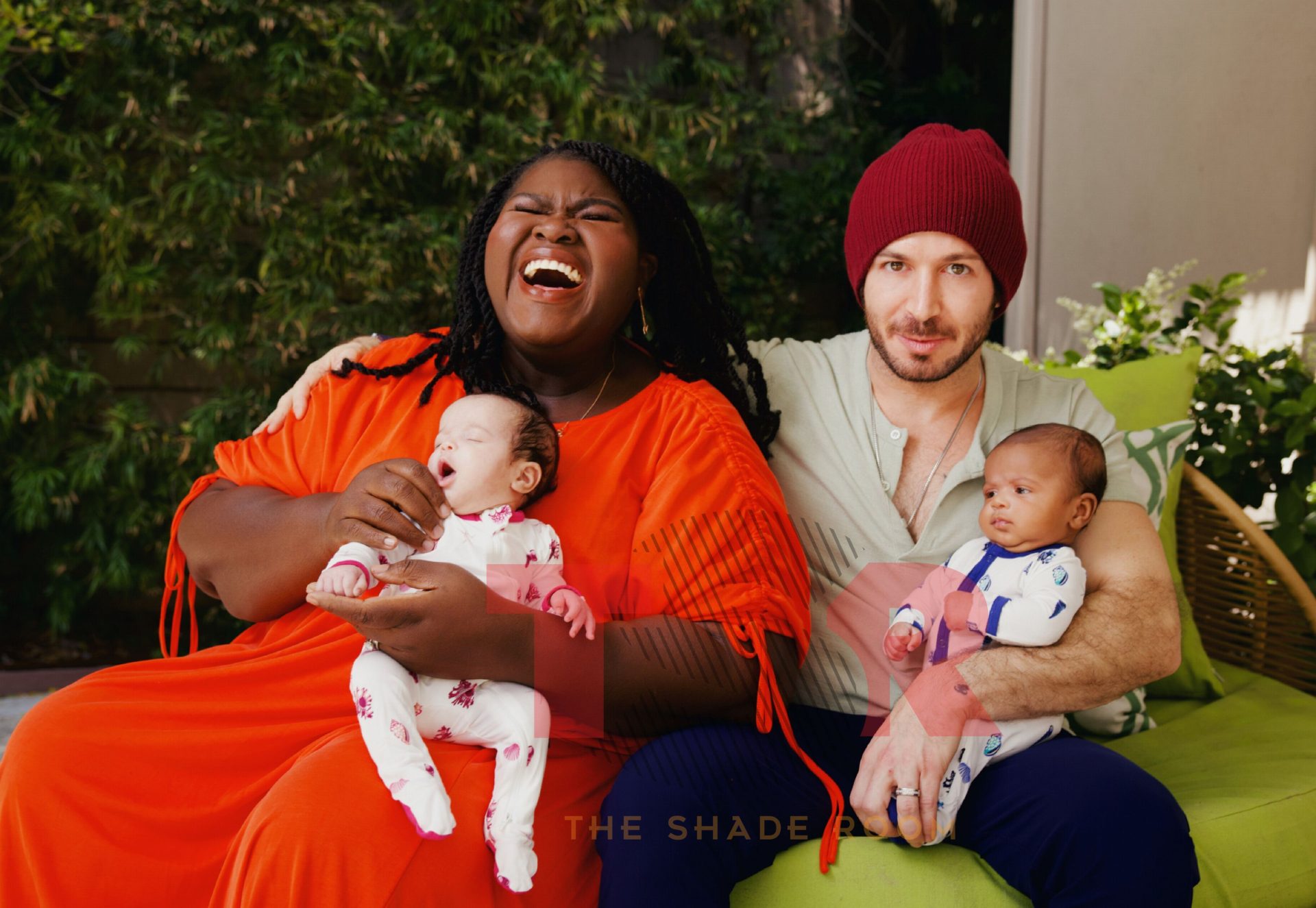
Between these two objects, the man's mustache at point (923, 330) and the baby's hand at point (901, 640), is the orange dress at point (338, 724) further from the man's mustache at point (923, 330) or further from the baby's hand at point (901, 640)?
the man's mustache at point (923, 330)

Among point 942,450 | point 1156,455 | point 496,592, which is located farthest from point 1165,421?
point 496,592

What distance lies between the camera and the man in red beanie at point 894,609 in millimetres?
1276

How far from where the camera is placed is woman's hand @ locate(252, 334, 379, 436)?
1.70m

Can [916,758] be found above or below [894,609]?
below

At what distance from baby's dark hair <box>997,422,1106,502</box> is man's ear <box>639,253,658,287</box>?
663 mm

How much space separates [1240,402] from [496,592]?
1.93 meters

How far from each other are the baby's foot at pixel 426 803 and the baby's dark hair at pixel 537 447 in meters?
0.42

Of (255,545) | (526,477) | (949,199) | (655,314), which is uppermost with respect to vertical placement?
(949,199)

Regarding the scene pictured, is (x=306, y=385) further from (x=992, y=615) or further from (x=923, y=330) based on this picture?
(x=992, y=615)

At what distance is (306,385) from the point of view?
5.68 ft

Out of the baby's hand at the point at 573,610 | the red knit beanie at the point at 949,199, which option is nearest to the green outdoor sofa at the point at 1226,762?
the baby's hand at the point at 573,610

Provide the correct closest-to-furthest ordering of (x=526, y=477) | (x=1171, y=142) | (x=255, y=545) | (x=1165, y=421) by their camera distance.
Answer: (x=526, y=477), (x=255, y=545), (x=1165, y=421), (x=1171, y=142)

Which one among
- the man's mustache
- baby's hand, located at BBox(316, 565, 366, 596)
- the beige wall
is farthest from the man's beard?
the beige wall

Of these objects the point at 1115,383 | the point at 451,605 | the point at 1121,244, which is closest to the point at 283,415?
the point at 451,605
